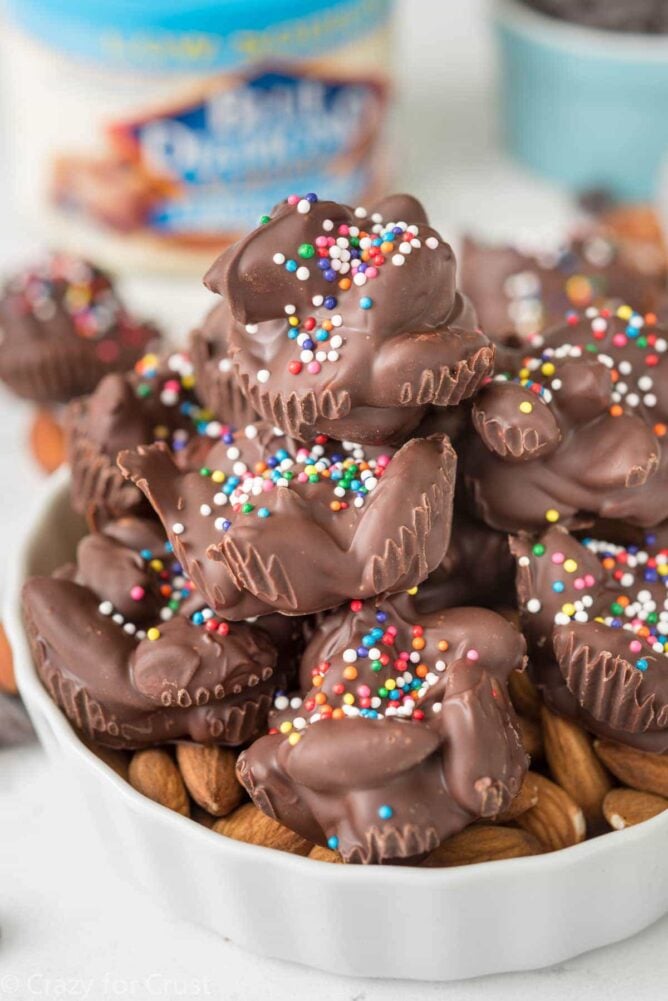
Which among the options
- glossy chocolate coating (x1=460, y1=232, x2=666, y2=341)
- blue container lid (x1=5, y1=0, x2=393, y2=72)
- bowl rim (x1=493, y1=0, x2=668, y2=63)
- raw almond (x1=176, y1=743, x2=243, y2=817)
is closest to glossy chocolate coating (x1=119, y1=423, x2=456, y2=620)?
raw almond (x1=176, y1=743, x2=243, y2=817)

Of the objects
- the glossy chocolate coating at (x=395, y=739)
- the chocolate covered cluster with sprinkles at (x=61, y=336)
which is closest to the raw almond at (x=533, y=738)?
the glossy chocolate coating at (x=395, y=739)

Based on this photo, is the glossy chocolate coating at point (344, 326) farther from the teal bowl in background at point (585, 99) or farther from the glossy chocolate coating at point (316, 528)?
the teal bowl in background at point (585, 99)

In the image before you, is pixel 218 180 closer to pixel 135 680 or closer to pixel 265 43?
pixel 265 43

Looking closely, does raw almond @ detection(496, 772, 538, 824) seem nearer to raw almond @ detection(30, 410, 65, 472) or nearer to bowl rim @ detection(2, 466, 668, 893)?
bowl rim @ detection(2, 466, 668, 893)

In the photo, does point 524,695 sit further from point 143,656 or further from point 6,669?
point 6,669

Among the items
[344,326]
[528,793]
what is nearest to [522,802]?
[528,793]

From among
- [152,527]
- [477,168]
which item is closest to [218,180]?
[477,168]

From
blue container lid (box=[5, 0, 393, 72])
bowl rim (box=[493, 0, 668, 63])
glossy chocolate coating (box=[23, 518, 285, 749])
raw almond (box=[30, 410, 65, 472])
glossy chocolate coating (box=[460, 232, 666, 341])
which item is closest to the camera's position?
glossy chocolate coating (box=[23, 518, 285, 749])
